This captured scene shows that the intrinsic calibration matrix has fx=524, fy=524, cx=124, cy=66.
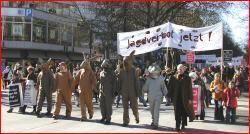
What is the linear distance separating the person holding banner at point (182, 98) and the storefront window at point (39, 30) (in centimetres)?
4558

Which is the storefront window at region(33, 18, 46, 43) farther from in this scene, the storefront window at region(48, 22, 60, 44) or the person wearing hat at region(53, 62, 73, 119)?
the person wearing hat at region(53, 62, 73, 119)

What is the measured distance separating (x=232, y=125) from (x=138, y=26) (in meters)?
26.5

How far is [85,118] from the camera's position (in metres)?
15.5

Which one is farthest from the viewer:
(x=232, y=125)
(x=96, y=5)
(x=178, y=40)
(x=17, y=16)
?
(x=17, y=16)

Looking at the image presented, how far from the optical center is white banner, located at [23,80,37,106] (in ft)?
58.0

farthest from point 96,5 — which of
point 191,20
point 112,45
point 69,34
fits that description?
point 69,34

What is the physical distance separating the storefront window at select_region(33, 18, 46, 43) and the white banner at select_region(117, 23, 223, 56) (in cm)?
4237

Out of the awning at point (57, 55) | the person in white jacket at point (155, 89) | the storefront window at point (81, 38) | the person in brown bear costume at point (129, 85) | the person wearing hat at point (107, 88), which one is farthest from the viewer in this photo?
the awning at point (57, 55)

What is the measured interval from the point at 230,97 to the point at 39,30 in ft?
151

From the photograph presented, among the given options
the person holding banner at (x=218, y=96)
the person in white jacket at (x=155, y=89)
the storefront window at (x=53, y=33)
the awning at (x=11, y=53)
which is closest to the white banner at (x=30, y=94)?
the person in white jacket at (x=155, y=89)

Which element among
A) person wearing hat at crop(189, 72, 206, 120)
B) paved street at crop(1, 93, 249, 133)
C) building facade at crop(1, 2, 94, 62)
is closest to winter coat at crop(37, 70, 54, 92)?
paved street at crop(1, 93, 249, 133)

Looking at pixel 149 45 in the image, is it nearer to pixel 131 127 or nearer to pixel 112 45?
pixel 131 127

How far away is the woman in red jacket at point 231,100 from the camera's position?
15.6 meters

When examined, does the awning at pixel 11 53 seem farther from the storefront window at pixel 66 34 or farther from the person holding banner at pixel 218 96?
the person holding banner at pixel 218 96
